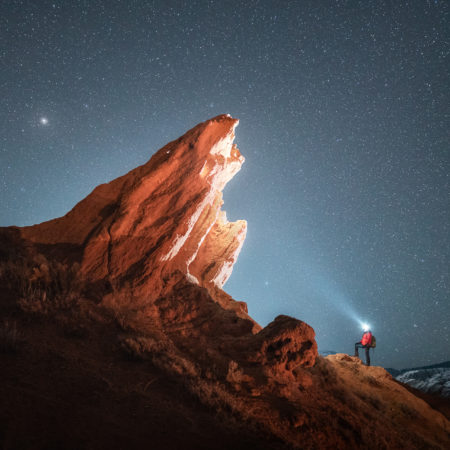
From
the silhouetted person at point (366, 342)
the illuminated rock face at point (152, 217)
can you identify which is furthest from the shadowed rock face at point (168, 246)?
the silhouetted person at point (366, 342)

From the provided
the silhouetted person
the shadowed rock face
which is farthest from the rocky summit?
the silhouetted person

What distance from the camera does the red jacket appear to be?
19.8 m

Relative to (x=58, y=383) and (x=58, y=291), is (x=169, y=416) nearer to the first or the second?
(x=58, y=383)

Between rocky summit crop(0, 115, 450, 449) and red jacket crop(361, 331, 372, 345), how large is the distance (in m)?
5.12

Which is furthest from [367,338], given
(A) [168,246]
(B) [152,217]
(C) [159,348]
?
(C) [159,348]

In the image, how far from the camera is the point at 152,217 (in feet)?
36.8

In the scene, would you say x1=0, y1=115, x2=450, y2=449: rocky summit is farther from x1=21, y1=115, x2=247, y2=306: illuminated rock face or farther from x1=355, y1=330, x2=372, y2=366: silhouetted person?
x1=355, y1=330, x2=372, y2=366: silhouetted person

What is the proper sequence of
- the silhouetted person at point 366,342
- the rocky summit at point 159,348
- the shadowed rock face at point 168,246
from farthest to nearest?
the silhouetted person at point 366,342, the shadowed rock face at point 168,246, the rocky summit at point 159,348

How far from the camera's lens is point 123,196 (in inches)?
460

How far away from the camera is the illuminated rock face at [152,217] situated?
33.3ft

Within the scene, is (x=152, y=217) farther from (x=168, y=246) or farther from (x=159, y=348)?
(x=159, y=348)

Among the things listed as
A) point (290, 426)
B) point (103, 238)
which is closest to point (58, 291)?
point (103, 238)

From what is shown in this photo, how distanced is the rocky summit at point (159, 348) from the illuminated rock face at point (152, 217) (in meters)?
0.05

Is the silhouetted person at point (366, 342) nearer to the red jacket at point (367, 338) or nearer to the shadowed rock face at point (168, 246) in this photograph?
the red jacket at point (367, 338)
